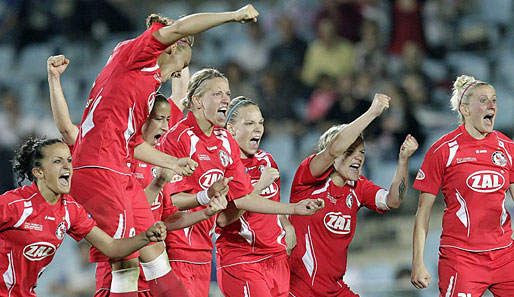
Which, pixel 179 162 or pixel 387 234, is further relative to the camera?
pixel 387 234

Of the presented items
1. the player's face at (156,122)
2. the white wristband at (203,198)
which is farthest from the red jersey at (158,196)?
the white wristband at (203,198)

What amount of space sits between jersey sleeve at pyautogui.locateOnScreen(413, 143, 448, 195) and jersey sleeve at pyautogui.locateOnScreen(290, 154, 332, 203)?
65 centimetres

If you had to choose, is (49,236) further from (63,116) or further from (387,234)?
(387,234)

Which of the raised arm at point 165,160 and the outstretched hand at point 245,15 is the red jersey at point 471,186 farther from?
the outstretched hand at point 245,15

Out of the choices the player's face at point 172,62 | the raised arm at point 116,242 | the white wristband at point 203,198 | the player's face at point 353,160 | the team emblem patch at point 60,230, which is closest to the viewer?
the raised arm at point 116,242

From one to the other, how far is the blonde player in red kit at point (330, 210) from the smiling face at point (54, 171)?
1.79 metres

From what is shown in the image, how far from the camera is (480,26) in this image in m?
9.77

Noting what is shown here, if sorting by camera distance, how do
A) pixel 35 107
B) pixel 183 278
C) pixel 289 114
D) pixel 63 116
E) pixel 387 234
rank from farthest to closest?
pixel 35 107
pixel 289 114
pixel 387 234
pixel 183 278
pixel 63 116

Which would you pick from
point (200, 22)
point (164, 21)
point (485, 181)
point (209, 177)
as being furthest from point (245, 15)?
point (485, 181)

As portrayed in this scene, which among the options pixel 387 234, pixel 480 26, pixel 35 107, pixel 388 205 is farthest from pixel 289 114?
pixel 388 205

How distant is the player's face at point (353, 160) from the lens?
Result: 5016 mm

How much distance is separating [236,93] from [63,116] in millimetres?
5565

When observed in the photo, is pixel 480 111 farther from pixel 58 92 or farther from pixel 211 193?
pixel 58 92

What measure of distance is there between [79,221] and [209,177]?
3.81ft
